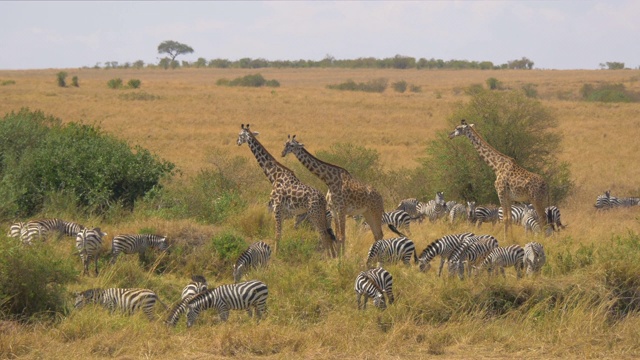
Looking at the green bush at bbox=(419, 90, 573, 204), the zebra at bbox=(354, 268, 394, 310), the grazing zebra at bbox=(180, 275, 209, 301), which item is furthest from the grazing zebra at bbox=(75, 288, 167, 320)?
the green bush at bbox=(419, 90, 573, 204)

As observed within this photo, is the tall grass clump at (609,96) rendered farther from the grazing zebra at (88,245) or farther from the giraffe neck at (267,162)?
the grazing zebra at (88,245)

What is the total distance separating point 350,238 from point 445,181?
759 cm

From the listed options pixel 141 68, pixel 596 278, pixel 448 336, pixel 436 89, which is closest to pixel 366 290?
pixel 448 336

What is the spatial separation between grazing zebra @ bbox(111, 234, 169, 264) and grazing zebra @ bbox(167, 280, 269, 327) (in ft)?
8.95

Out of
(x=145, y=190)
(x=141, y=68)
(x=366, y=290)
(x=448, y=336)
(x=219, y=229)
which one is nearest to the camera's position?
(x=448, y=336)

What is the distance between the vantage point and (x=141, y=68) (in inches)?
4577

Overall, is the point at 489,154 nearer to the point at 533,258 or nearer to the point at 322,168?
the point at 322,168

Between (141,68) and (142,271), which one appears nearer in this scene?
(142,271)

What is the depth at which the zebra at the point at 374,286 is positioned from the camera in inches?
365

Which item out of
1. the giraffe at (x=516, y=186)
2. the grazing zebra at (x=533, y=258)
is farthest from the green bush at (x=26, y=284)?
the giraffe at (x=516, y=186)

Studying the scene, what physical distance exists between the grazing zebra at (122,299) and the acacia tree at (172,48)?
11101 centimetres

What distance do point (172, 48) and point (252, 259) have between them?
4374 inches

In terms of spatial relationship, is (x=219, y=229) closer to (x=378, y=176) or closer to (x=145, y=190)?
(x=145, y=190)

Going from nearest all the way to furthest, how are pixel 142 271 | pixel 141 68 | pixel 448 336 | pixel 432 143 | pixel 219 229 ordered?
pixel 448 336 < pixel 142 271 < pixel 219 229 < pixel 432 143 < pixel 141 68
